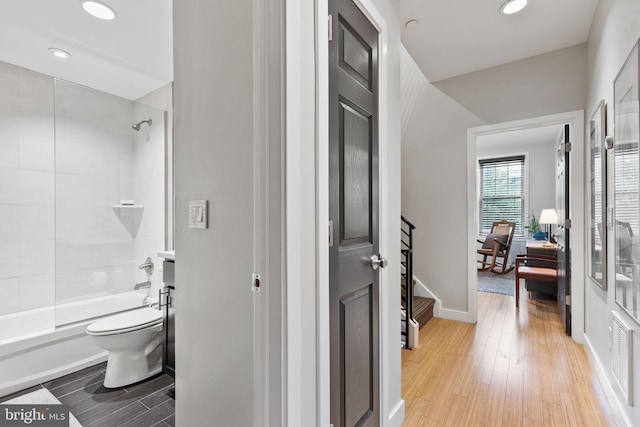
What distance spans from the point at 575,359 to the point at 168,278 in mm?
3235

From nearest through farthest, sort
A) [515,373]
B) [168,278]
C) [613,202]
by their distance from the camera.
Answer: [613,202] < [168,278] < [515,373]

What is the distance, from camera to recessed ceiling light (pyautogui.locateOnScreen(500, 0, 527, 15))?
232 centimetres

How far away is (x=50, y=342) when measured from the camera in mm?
2293

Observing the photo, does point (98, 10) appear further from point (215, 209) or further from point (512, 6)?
point (512, 6)

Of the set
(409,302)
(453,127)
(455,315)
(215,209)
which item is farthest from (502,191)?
(215,209)

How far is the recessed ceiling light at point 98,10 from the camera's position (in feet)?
6.23

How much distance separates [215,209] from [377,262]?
0.82m

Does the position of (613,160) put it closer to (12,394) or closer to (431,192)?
(431,192)

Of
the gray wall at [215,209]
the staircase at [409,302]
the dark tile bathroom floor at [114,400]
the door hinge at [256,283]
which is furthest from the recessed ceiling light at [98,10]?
the staircase at [409,302]

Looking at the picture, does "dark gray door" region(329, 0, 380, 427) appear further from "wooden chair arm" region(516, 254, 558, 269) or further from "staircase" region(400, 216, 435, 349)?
"wooden chair arm" region(516, 254, 558, 269)

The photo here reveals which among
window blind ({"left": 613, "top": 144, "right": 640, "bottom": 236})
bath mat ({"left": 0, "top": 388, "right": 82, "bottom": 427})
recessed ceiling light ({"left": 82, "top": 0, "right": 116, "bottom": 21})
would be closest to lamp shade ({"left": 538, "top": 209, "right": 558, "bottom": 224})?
window blind ({"left": 613, "top": 144, "right": 640, "bottom": 236})

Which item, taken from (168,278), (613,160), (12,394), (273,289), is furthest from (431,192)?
(12,394)

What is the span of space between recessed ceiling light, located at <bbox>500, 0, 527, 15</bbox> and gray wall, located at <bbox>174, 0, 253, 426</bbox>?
7.59 ft

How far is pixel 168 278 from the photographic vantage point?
2.08 meters
